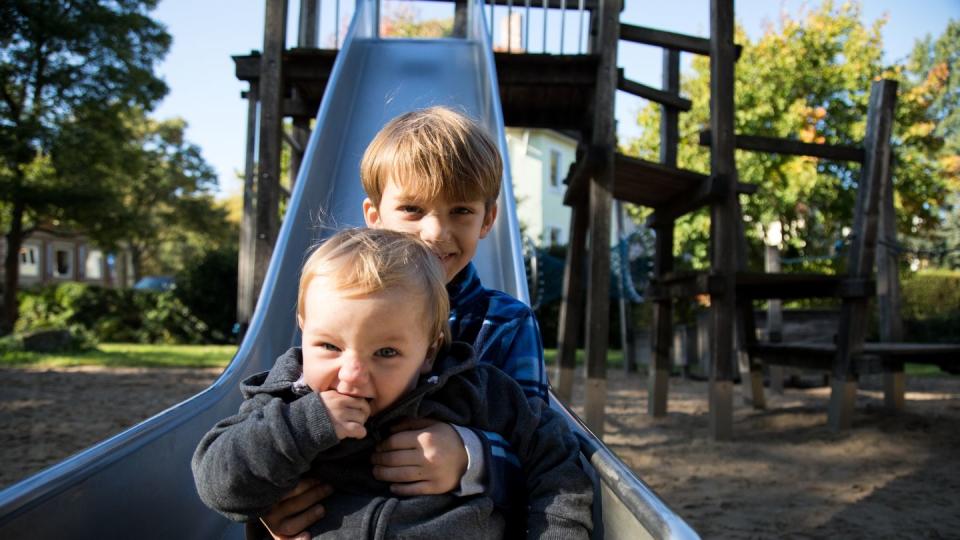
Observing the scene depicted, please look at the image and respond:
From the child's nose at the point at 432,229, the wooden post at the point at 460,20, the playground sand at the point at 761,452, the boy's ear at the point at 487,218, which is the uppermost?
the wooden post at the point at 460,20

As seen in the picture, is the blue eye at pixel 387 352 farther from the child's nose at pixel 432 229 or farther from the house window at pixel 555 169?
the house window at pixel 555 169

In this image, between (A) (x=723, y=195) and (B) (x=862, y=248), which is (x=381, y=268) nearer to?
(A) (x=723, y=195)

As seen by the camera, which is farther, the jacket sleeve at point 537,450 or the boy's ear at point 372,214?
the boy's ear at point 372,214

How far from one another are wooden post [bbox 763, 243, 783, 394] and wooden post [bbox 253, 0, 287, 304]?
5.04 metres

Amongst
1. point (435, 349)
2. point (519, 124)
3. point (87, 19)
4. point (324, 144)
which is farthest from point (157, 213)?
point (435, 349)

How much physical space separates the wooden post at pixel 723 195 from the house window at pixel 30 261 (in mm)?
37047

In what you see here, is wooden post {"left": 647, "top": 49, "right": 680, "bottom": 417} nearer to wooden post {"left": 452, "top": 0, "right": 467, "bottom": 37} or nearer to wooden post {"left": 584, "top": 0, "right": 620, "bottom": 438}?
wooden post {"left": 584, "top": 0, "right": 620, "bottom": 438}

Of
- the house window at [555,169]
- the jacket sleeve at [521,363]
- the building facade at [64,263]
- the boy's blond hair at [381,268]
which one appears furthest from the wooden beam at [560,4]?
the building facade at [64,263]

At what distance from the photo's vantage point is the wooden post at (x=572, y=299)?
20.0ft

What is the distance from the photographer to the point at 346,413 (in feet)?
3.92

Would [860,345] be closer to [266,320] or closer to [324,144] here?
[324,144]

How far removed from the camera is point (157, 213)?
28406mm

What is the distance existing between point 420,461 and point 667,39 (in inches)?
198

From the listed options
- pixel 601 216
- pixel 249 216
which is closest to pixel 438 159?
pixel 601 216
